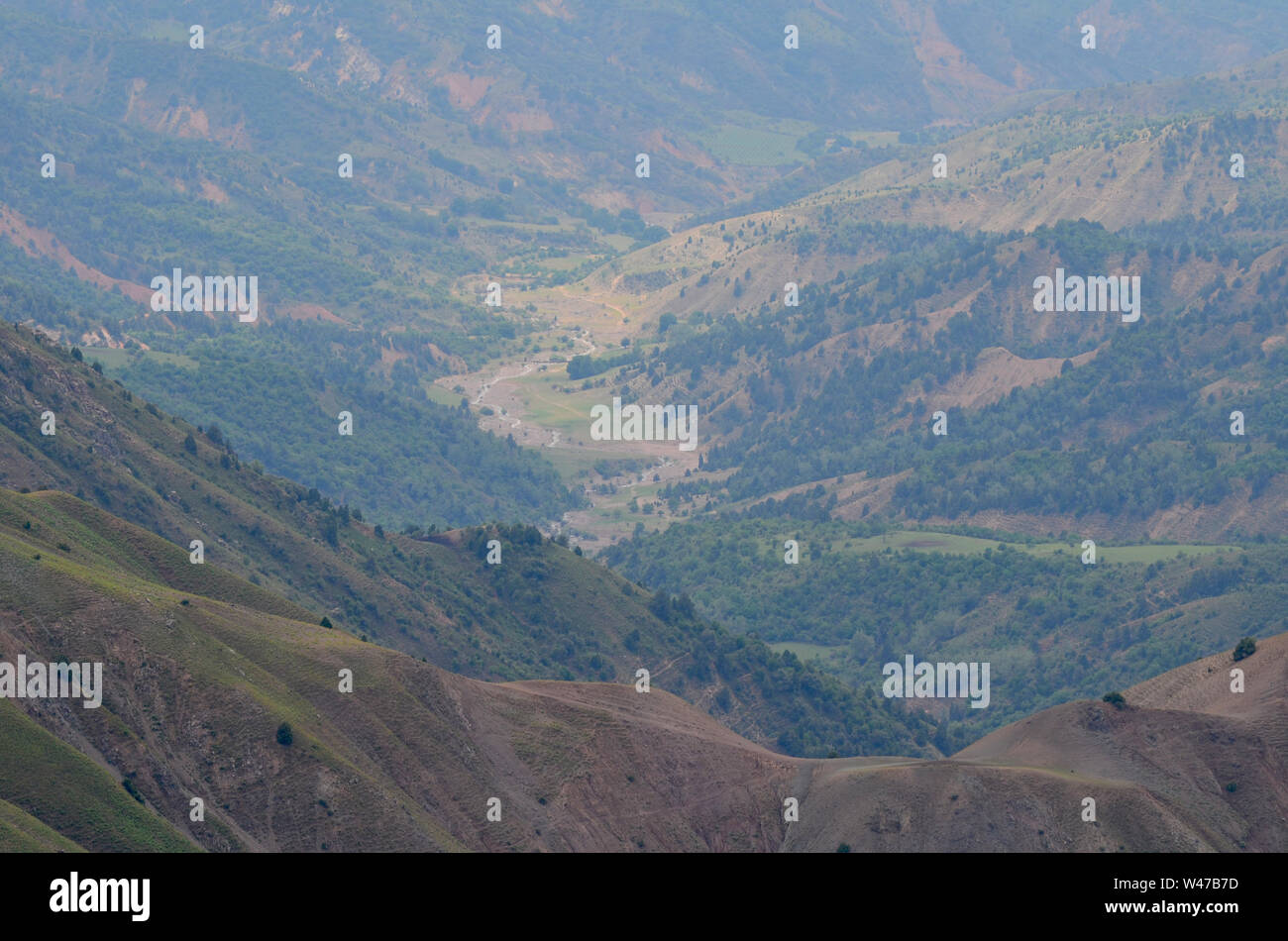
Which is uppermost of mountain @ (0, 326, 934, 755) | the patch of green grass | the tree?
mountain @ (0, 326, 934, 755)

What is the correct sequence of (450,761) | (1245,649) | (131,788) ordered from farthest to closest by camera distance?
1. (1245,649)
2. (450,761)
3. (131,788)

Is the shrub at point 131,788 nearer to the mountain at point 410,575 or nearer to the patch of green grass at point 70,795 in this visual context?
the patch of green grass at point 70,795

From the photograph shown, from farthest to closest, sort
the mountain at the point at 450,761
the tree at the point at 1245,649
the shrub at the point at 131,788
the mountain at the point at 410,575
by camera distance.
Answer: the mountain at the point at 410,575 → the tree at the point at 1245,649 → the mountain at the point at 450,761 → the shrub at the point at 131,788

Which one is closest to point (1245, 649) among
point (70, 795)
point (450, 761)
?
point (450, 761)

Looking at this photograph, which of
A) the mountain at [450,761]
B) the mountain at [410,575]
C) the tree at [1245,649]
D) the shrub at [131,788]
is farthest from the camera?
the mountain at [410,575]

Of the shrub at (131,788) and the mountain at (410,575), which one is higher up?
the mountain at (410,575)

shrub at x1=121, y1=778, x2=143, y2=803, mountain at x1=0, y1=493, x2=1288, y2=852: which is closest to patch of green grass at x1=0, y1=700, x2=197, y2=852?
mountain at x1=0, y1=493, x2=1288, y2=852

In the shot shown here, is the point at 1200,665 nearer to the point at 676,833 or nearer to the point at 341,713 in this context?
the point at 676,833

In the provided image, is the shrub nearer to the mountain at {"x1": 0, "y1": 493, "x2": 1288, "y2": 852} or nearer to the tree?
the mountain at {"x1": 0, "y1": 493, "x2": 1288, "y2": 852}

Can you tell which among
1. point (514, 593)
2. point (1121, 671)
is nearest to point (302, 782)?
point (514, 593)

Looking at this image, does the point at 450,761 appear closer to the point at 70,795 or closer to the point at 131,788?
the point at 131,788

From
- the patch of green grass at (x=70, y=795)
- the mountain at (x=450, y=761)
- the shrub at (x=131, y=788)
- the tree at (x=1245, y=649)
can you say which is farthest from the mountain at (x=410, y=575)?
the patch of green grass at (x=70, y=795)

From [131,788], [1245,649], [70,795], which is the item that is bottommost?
[70,795]
